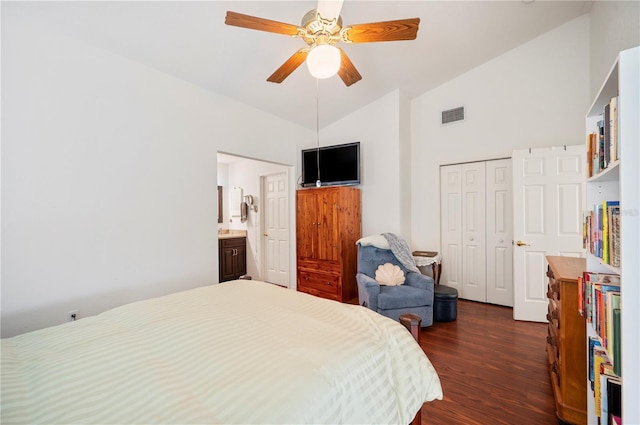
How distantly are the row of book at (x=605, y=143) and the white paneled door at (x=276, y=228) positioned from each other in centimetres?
357

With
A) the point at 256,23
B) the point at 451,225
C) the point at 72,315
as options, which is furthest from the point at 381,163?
the point at 72,315

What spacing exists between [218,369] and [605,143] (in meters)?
1.89

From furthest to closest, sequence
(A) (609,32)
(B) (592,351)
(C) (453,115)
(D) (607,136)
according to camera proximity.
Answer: (C) (453,115)
(A) (609,32)
(B) (592,351)
(D) (607,136)

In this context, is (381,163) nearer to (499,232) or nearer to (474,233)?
(474,233)

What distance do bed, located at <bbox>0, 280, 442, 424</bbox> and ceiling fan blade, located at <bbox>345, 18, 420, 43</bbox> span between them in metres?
1.80

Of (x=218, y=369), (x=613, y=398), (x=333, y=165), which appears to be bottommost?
(x=613, y=398)

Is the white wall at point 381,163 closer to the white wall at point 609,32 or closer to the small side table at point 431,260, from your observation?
the small side table at point 431,260

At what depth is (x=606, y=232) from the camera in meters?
1.16

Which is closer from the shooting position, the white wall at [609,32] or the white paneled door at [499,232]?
the white wall at [609,32]

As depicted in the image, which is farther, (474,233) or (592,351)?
(474,233)

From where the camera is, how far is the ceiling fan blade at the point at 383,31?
169cm

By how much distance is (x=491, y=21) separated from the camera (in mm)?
2832

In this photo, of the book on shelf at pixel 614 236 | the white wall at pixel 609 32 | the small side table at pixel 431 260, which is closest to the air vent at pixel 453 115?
the white wall at pixel 609 32

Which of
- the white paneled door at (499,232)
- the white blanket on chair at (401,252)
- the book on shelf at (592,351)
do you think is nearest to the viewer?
the book on shelf at (592,351)
